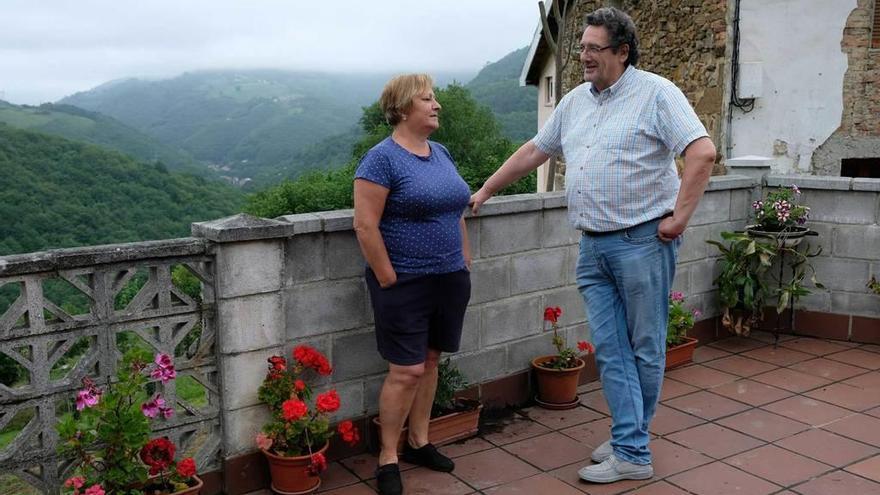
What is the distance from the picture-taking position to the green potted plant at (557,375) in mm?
4152

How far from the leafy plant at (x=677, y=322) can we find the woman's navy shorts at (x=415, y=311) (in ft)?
6.23

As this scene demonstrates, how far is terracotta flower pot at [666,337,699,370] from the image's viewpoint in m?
4.77

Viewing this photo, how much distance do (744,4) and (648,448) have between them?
674 cm

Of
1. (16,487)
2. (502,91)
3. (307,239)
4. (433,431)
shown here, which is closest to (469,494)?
(433,431)

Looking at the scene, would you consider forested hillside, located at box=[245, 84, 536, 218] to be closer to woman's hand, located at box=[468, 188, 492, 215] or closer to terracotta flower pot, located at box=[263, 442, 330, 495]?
woman's hand, located at box=[468, 188, 492, 215]

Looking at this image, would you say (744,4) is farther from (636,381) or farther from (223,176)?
(223,176)

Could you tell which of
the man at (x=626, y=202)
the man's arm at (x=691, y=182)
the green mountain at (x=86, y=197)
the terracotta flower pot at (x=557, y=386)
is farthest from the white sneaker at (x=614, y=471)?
the green mountain at (x=86, y=197)

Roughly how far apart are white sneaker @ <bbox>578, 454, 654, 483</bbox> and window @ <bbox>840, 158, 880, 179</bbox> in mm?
6710

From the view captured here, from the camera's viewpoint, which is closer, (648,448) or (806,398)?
(648,448)

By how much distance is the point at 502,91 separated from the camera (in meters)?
58.4

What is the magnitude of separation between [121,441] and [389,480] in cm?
104

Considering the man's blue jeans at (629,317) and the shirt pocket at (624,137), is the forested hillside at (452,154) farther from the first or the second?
the shirt pocket at (624,137)

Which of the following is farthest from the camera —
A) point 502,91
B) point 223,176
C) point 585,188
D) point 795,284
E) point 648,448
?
point 223,176

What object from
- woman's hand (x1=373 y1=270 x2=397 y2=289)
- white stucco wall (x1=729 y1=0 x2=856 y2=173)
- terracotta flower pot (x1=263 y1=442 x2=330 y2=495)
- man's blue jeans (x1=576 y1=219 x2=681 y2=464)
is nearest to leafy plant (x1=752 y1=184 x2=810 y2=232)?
man's blue jeans (x1=576 y1=219 x2=681 y2=464)
